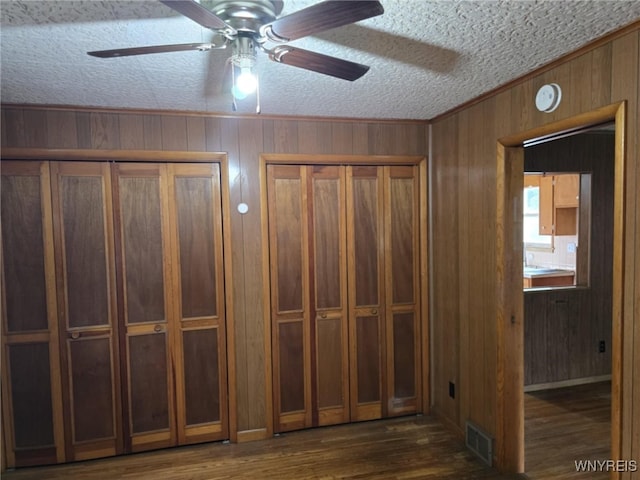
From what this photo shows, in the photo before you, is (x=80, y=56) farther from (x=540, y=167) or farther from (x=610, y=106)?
(x=540, y=167)

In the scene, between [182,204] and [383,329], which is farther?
[383,329]

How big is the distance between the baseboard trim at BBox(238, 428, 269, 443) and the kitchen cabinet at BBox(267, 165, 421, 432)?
0.13 metres

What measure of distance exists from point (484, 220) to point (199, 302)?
2140 millimetres

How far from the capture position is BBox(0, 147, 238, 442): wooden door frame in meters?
2.64

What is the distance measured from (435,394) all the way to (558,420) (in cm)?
99

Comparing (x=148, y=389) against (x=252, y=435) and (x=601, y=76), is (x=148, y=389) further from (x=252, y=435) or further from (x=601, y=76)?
(x=601, y=76)

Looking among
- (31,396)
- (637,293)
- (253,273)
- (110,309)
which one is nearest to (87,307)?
(110,309)

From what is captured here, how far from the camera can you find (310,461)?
2.71 metres

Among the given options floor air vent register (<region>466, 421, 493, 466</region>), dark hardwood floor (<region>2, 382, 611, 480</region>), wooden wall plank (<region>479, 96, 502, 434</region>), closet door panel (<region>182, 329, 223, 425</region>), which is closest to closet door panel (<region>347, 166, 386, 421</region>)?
dark hardwood floor (<region>2, 382, 611, 480</region>)

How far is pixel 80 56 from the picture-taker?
6.13 feet

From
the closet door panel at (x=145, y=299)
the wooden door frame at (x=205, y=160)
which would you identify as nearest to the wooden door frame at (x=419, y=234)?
the wooden door frame at (x=205, y=160)

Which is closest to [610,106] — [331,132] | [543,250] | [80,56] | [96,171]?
[331,132]

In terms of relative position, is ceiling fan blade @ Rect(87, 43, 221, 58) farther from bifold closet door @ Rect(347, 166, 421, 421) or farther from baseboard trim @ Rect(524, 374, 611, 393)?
baseboard trim @ Rect(524, 374, 611, 393)

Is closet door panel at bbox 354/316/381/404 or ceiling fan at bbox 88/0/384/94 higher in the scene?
ceiling fan at bbox 88/0/384/94
